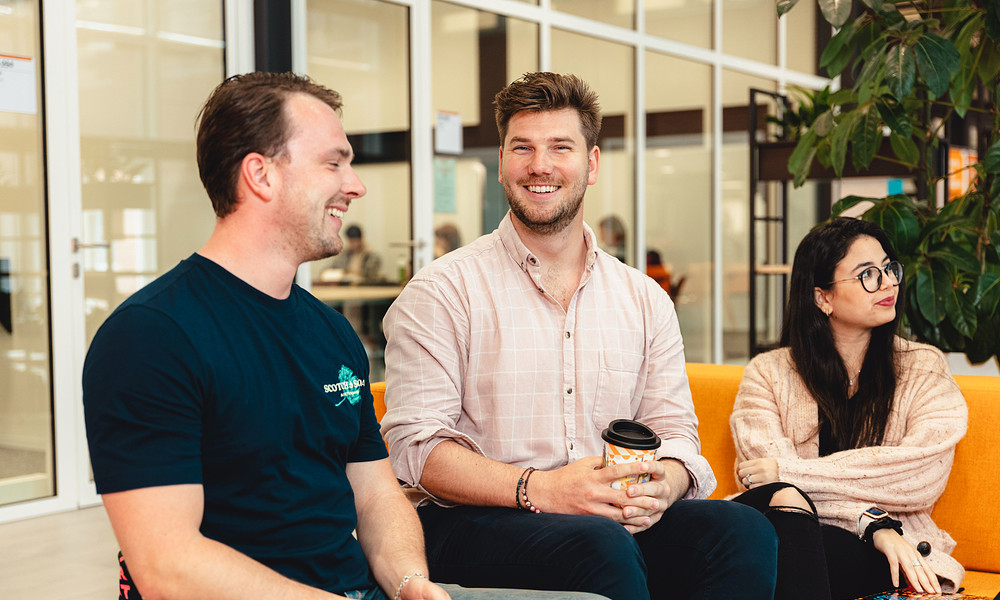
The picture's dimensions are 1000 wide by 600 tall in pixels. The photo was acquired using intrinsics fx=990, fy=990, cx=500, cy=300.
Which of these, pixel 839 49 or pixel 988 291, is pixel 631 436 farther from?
pixel 839 49

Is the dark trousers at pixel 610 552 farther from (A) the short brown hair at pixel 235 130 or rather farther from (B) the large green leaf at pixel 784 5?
(B) the large green leaf at pixel 784 5

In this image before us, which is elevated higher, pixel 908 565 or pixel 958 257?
pixel 958 257

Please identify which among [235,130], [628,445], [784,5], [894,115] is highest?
[784,5]

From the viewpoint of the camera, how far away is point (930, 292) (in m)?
2.82

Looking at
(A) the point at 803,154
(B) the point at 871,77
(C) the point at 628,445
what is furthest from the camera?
(A) the point at 803,154

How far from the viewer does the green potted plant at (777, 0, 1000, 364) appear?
2830 millimetres

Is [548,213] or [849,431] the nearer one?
[548,213]

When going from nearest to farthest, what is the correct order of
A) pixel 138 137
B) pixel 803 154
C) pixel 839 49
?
pixel 839 49
pixel 803 154
pixel 138 137

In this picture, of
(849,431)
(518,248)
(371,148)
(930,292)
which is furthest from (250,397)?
(371,148)

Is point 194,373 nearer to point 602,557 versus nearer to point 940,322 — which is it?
point 602,557

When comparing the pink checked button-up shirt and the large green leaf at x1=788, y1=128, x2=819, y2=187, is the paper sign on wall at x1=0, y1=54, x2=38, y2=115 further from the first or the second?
the large green leaf at x1=788, y1=128, x2=819, y2=187

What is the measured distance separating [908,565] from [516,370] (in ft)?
3.04

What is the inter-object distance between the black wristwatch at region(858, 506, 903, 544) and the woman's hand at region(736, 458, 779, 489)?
0.20 m

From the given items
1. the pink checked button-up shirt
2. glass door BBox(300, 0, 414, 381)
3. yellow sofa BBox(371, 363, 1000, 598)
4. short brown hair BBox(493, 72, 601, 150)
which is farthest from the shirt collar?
glass door BBox(300, 0, 414, 381)
